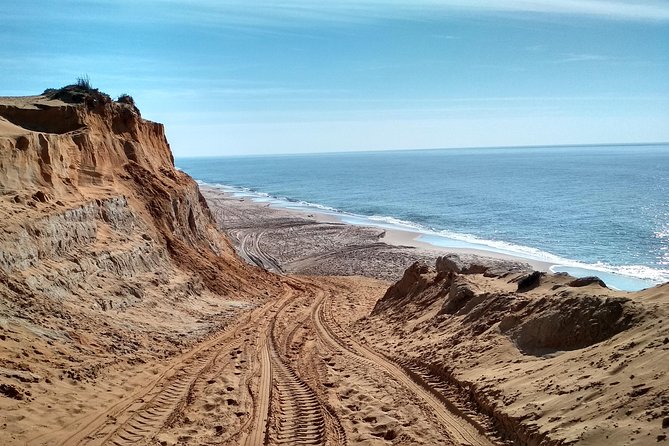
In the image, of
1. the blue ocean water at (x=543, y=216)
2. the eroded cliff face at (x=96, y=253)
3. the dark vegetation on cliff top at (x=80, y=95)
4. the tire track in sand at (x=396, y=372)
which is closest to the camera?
the tire track in sand at (x=396, y=372)

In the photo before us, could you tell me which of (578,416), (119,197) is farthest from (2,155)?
(578,416)

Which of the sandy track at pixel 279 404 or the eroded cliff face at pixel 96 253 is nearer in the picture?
the sandy track at pixel 279 404

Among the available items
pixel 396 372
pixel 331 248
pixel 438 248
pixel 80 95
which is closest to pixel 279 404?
pixel 396 372

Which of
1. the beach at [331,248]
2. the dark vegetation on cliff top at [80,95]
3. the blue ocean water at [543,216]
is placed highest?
the dark vegetation on cliff top at [80,95]

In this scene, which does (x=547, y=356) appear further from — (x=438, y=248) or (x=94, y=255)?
(x=438, y=248)

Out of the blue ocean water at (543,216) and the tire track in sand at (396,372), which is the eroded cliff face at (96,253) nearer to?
the tire track in sand at (396,372)

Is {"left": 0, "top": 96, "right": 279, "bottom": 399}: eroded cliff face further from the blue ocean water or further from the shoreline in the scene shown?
the blue ocean water

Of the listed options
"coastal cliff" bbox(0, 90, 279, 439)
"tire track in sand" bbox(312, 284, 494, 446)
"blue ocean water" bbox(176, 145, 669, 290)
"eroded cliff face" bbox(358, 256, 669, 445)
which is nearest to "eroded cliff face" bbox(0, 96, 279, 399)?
"coastal cliff" bbox(0, 90, 279, 439)

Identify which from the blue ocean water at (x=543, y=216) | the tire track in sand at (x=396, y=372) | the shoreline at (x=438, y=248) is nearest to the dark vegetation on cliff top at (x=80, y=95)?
the tire track in sand at (x=396, y=372)

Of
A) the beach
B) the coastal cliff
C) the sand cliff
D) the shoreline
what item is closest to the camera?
the sand cliff
